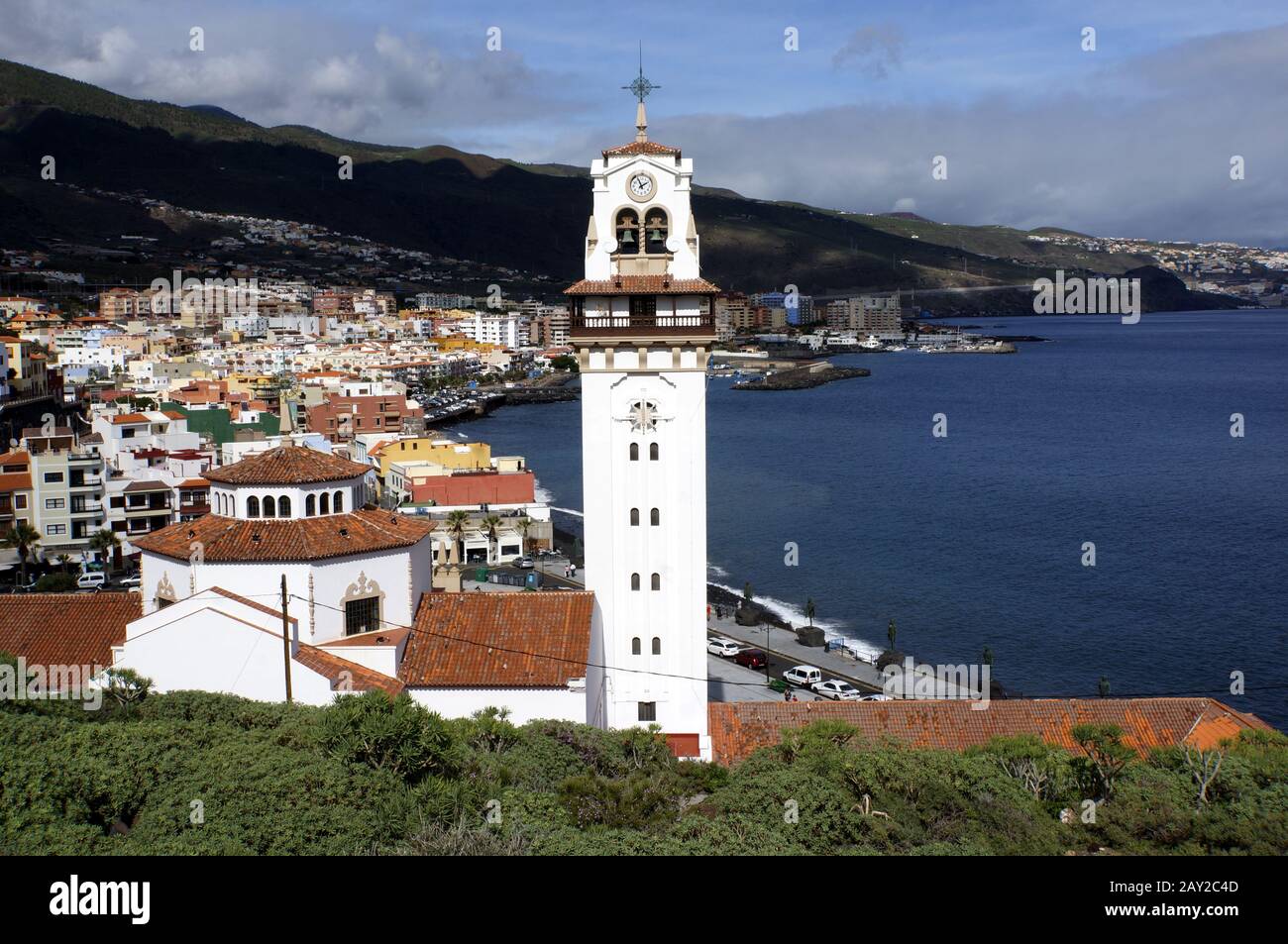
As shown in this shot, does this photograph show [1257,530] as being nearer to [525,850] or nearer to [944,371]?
[525,850]

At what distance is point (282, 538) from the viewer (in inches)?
698

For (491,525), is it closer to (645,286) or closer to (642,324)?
(642,324)

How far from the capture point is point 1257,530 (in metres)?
48.2

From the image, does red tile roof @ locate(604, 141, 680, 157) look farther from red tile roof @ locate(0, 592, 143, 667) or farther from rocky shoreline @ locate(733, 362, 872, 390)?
rocky shoreline @ locate(733, 362, 872, 390)

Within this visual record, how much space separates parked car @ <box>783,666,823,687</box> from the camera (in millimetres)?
27906

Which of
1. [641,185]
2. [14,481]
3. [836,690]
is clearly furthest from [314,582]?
[14,481]

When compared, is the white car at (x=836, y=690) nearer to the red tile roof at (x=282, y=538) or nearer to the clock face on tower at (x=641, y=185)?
the red tile roof at (x=282, y=538)

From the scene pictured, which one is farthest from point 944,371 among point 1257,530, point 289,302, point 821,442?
point 1257,530

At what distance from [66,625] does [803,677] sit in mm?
16387

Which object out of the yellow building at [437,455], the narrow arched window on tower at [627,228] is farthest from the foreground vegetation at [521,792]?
the yellow building at [437,455]

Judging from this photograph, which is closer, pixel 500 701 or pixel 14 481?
pixel 500 701

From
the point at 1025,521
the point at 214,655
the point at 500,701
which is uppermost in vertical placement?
the point at 214,655
